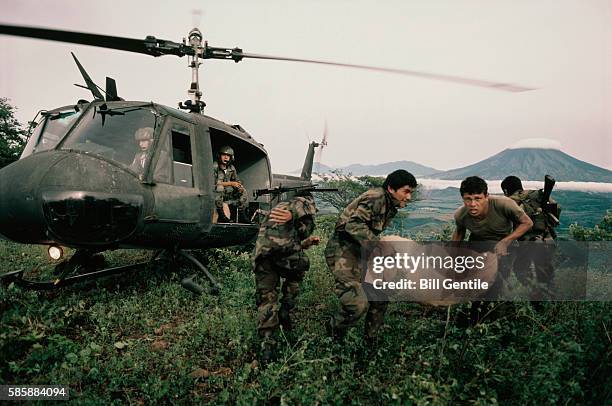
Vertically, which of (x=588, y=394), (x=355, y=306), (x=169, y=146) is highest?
(x=169, y=146)

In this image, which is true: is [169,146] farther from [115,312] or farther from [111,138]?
[115,312]

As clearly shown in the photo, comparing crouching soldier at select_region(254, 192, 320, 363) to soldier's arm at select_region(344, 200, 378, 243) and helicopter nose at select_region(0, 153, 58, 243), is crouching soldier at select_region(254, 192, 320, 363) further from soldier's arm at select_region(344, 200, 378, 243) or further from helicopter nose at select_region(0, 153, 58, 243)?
helicopter nose at select_region(0, 153, 58, 243)

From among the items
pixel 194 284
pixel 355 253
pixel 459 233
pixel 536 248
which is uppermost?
pixel 459 233

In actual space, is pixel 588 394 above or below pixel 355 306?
below

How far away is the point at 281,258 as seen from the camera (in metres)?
3.72

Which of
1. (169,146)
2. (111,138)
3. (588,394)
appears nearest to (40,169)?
(111,138)

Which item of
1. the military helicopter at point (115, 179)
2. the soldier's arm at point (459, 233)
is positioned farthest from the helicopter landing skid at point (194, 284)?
the soldier's arm at point (459, 233)

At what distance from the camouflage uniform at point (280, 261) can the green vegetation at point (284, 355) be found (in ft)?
0.95

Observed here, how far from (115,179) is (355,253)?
9.30ft

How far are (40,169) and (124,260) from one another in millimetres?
3561

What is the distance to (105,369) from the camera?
313cm

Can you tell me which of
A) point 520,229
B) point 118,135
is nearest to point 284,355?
point 520,229

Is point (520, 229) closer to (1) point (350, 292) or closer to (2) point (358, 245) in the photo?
(2) point (358, 245)

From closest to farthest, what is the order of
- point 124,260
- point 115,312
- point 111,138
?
1. point 115,312
2. point 111,138
3. point 124,260
